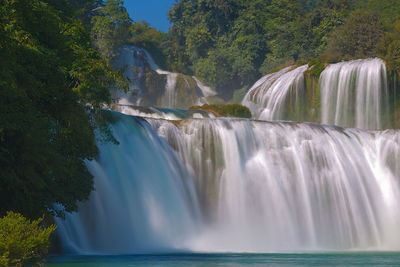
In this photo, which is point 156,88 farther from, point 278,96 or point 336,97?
point 336,97

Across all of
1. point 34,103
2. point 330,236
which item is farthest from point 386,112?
point 34,103

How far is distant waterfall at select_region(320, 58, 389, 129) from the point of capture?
40.4m

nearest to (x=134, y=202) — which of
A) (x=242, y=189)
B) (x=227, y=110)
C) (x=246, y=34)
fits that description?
(x=242, y=189)

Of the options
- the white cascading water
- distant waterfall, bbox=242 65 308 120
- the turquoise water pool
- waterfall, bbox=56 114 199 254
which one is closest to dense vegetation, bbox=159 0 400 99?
the white cascading water

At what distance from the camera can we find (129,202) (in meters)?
23.1

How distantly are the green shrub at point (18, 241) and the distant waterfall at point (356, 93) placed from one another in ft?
107

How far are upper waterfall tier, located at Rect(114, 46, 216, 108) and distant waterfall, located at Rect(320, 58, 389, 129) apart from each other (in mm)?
22712

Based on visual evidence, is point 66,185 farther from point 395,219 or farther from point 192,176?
point 395,219

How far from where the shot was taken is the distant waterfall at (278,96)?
42.6 meters

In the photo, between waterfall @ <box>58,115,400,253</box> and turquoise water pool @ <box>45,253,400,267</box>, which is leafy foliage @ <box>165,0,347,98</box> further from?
turquoise water pool @ <box>45,253,400,267</box>

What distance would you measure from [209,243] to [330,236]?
235 inches

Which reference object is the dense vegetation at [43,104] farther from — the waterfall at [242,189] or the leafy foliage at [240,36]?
the leafy foliage at [240,36]

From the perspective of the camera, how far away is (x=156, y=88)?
63125 mm

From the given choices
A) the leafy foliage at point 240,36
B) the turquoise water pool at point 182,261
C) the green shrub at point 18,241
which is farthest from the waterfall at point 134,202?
the leafy foliage at point 240,36
